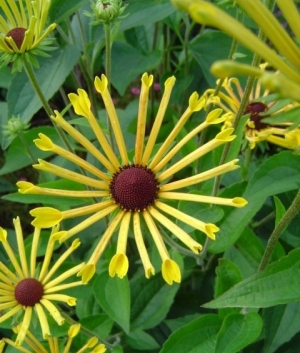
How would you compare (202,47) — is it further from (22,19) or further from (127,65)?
(22,19)

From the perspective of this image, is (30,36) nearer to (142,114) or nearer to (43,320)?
(142,114)

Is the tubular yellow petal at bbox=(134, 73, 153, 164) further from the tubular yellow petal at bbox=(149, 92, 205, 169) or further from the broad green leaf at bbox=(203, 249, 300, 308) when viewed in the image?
the broad green leaf at bbox=(203, 249, 300, 308)

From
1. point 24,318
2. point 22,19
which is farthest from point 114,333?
point 22,19

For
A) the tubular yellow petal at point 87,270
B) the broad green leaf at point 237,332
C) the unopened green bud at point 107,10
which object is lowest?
the broad green leaf at point 237,332

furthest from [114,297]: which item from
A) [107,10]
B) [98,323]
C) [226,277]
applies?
[107,10]

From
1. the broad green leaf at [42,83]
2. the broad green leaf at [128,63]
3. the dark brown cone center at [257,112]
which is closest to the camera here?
the dark brown cone center at [257,112]

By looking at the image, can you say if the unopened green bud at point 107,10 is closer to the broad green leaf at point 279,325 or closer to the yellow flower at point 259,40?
the yellow flower at point 259,40

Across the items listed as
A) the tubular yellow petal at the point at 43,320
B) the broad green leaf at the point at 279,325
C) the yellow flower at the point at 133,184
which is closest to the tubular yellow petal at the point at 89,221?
the yellow flower at the point at 133,184
